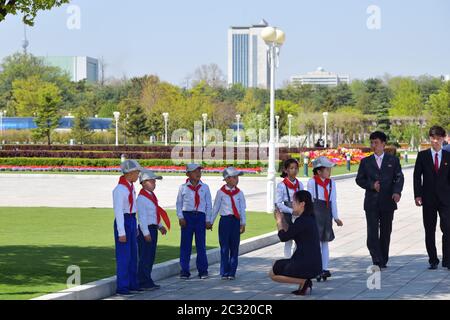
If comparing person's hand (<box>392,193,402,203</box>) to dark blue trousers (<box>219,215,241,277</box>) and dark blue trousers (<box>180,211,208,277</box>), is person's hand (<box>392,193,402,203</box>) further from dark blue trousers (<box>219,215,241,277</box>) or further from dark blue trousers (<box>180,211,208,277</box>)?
dark blue trousers (<box>180,211,208,277</box>)

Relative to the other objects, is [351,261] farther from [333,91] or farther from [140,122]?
[333,91]

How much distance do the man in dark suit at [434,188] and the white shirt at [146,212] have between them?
348 cm

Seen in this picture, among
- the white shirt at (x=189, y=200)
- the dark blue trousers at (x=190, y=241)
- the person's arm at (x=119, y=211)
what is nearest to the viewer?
the person's arm at (x=119, y=211)

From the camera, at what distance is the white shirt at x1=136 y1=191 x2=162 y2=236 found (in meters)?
9.83

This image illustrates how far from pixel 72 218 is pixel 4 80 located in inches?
3800

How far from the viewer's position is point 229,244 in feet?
35.4

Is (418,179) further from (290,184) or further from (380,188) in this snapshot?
(290,184)

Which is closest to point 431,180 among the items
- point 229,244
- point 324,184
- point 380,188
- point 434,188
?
point 434,188

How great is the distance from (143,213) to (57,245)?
3.23m

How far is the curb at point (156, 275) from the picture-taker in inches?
339

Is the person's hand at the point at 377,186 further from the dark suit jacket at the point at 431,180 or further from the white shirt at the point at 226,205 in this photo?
the white shirt at the point at 226,205

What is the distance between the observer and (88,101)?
103250 millimetres

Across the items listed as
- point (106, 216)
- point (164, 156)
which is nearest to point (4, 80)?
point (164, 156)

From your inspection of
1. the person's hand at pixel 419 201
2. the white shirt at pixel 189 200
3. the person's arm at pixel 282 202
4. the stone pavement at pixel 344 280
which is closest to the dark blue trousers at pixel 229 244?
the stone pavement at pixel 344 280
